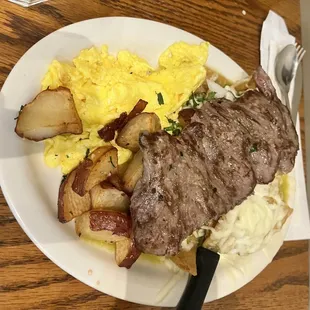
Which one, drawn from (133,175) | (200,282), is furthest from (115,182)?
(200,282)

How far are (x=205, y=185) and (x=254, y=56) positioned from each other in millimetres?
1021

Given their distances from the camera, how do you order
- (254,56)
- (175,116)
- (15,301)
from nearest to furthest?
1. (15,301)
2. (175,116)
3. (254,56)

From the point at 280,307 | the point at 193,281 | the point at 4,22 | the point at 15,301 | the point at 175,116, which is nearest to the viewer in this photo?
the point at 15,301

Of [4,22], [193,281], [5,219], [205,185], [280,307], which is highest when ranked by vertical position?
[4,22]

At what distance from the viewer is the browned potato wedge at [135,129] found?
184 centimetres

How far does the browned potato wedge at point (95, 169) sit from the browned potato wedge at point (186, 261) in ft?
1.49

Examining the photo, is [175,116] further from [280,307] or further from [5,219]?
[280,307]

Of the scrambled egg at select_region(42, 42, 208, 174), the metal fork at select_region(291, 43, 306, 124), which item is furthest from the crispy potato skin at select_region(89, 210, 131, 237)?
the metal fork at select_region(291, 43, 306, 124)

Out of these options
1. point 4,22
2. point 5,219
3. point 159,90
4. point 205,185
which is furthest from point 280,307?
point 4,22

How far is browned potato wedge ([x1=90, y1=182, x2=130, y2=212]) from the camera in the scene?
68.2 inches

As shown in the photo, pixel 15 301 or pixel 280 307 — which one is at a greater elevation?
pixel 15 301

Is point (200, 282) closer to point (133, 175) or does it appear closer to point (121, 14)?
point (133, 175)

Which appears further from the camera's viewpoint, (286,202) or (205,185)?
(286,202)

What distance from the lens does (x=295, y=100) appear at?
2607mm
